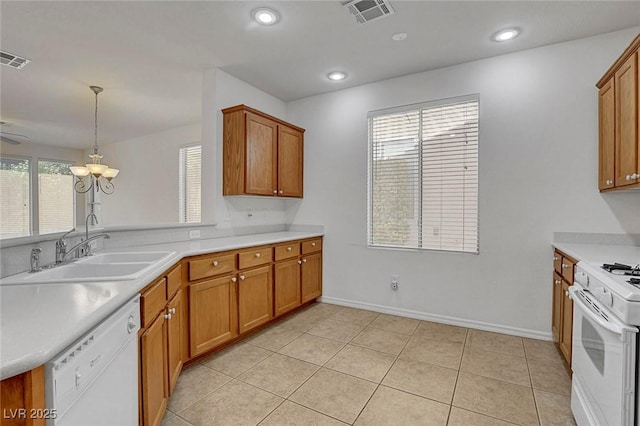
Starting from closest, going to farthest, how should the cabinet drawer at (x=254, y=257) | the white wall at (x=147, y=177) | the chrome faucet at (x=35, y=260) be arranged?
the chrome faucet at (x=35, y=260)
the cabinet drawer at (x=254, y=257)
the white wall at (x=147, y=177)

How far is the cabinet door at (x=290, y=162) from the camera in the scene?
3719 millimetres

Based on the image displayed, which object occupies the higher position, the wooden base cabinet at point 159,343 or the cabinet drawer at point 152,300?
the cabinet drawer at point 152,300

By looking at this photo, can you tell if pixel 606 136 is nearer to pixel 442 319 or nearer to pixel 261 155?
pixel 442 319

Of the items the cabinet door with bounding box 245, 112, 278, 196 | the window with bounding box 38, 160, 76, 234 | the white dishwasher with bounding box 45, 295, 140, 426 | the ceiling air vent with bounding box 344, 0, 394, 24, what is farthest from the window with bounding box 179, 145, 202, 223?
the white dishwasher with bounding box 45, 295, 140, 426

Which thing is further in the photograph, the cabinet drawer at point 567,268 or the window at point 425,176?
the window at point 425,176

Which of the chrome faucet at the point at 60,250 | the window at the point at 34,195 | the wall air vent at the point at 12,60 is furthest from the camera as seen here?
the window at the point at 34,195

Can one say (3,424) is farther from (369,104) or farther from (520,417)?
(369,104)

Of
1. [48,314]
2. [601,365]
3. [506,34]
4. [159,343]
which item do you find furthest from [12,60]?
[601,365]

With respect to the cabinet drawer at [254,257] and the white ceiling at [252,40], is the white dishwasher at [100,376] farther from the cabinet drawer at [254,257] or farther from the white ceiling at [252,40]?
the white ceiling at [252,40]

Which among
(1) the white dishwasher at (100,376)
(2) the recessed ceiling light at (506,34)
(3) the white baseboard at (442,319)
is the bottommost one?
(3) the white baseboard at (442,319)

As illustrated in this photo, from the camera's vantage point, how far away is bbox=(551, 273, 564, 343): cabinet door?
2414 mm

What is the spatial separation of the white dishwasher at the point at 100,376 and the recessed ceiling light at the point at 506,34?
10.8 feet

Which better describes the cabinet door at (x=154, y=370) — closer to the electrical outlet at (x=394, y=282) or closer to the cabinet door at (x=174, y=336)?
the cabinet door at (x=174, y=336)

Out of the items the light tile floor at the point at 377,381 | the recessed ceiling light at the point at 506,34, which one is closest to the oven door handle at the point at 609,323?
the light tile floor at the point at 377,381
